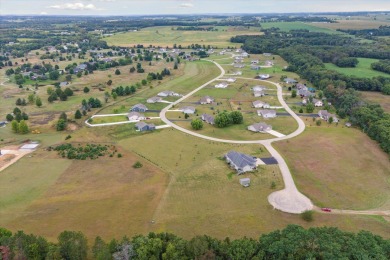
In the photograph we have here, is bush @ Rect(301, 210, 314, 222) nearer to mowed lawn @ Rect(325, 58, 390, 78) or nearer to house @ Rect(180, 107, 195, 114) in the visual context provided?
house @ Rect(180, 107, 195, 114)

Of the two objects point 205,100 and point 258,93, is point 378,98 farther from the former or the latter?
point 205,100

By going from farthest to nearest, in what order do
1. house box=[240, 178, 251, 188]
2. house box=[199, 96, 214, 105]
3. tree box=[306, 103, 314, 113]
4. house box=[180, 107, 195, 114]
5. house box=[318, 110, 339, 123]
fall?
house box=[199, 96, 214, 105] → house box=[180, 107, 195, 114] → tree box=[306, 103, 314, 113] → house box=[318, 110, 339, 123] → house box=[240, 178, 251, 188]

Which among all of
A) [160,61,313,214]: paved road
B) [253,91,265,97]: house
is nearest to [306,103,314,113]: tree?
[160,61,313,214]: paved road

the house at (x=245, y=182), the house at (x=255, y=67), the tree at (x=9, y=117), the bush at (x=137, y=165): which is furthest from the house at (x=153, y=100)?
the house at (x=255, y=67)

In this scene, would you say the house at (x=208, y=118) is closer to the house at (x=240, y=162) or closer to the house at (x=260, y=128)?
the house at (x=260, y=128)

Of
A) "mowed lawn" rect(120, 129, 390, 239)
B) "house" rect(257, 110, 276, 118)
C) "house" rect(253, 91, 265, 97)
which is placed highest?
"house" rect(253, 91, 265, 97)

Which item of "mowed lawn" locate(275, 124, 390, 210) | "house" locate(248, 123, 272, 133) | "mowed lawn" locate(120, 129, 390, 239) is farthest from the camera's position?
"house" locate(248, 123, 272, 133)
